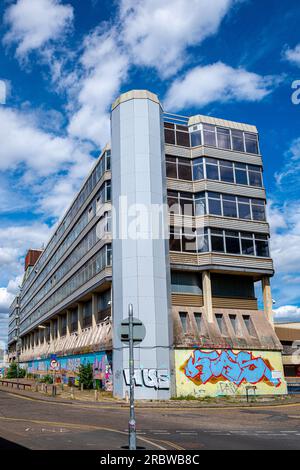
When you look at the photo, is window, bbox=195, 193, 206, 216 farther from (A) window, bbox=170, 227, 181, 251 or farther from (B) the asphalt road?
(B) the asphalt road

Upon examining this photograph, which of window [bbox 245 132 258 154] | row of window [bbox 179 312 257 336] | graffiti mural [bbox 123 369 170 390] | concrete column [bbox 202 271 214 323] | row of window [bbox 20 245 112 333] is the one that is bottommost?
graffiti mural [bbox 123 369 170 390]

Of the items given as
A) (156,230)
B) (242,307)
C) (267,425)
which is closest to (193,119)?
(156,230)

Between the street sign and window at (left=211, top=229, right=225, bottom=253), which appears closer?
the street sign

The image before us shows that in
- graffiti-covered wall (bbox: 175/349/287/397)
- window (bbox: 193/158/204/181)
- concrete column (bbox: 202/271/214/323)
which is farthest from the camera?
window (bbox: 193/158/204/181)

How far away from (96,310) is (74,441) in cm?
3352

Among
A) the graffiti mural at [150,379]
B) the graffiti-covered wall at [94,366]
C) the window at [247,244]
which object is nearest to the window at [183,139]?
the window at [247,244]

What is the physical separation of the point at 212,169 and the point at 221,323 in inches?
535

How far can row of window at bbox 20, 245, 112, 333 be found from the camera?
137ft

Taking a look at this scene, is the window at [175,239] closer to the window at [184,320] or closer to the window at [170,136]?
the window at [184,320]

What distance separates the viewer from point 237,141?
44938 mm

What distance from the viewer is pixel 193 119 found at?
146ft

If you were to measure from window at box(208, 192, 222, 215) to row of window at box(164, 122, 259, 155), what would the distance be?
15.9ft

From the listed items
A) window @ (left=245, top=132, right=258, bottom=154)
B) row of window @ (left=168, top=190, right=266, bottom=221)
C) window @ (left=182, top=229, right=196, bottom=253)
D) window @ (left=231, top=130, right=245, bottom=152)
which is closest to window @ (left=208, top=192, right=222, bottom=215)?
row of window @ (left=168, top=190, right=266, bottom=221)
